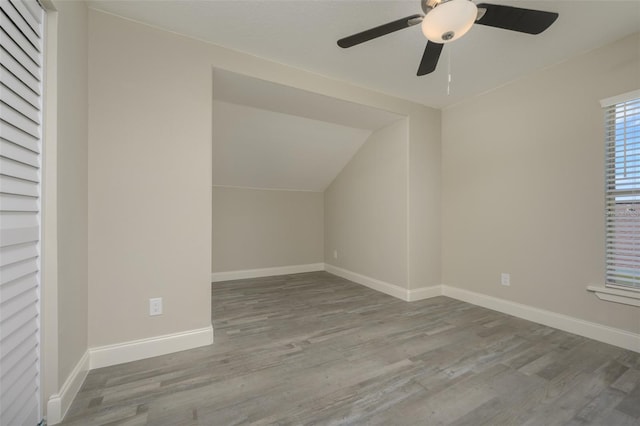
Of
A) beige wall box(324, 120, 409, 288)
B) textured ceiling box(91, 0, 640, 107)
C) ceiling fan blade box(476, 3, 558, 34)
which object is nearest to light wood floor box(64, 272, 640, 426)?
beige wall box(324, 120, 409, 288)

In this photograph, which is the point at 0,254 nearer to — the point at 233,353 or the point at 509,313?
the point at 233,353

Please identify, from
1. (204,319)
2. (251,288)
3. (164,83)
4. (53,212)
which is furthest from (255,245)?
(53,212)

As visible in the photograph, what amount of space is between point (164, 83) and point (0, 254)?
4.86 ft

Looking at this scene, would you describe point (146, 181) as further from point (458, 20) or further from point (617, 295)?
point (617, 295)

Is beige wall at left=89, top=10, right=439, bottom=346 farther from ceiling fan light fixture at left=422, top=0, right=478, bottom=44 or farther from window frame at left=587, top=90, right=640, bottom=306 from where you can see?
window frame at left=587, top=90, right=640, bottom=306

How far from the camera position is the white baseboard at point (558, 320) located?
Result: 197 cm

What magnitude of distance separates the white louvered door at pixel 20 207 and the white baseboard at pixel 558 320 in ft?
11.7

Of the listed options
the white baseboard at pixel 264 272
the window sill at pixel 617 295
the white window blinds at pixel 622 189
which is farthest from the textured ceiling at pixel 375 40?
the white baseboard at pixel 264 272

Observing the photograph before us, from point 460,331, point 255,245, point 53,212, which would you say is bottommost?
point 460,331

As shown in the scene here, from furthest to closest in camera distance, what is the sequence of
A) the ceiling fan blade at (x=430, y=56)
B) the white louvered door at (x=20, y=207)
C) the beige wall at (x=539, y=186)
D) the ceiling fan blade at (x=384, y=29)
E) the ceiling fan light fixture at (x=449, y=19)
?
the beige wall at (x=539, y=186)
the ceiling fan blade at (x=430, y=56)
the ceiling fan blade at (x=384, y=29)
the ceiling fan light fixture at (x=449, y=19)
the white louvered door at (x=20, y=207)

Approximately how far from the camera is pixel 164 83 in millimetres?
1934

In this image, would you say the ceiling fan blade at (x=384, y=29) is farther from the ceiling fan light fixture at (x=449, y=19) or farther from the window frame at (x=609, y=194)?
the window frame at (x=609, y=194)

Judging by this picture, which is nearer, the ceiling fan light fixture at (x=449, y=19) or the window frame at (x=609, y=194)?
the ceiling fan light fixture at (x=449, y=19)

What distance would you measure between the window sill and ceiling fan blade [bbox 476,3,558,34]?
200 cm
